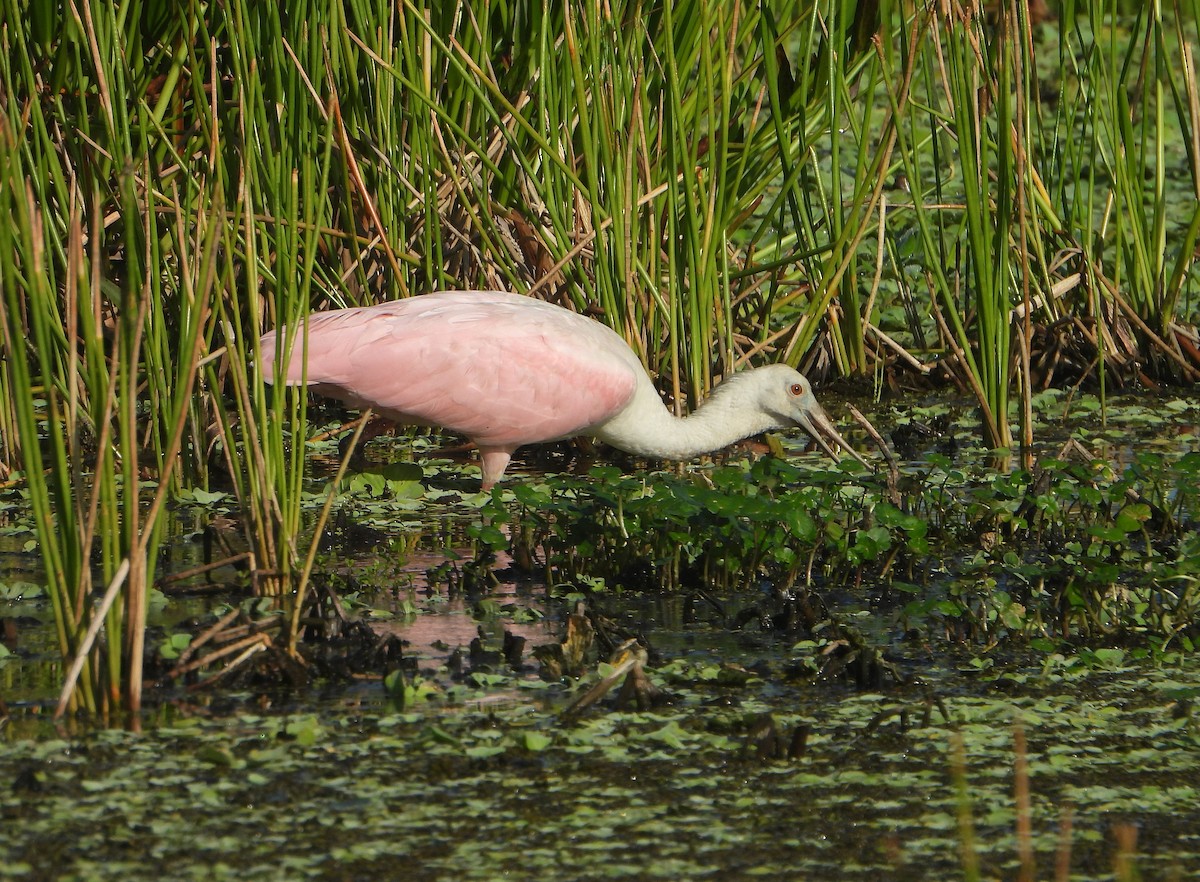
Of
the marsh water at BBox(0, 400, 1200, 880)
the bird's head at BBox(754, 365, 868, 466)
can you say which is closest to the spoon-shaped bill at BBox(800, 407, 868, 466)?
the bird's head at BBox(754, 365, 868, 466)

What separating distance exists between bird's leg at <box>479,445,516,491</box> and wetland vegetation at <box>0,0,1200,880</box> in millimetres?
169

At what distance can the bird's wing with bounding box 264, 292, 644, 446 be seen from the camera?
502cm

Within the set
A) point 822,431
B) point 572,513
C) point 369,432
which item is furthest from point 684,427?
point 572,513

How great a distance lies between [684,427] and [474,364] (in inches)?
29.2

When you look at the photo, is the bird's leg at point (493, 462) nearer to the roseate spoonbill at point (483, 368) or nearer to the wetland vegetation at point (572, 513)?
the roseate spoonbill at point (483, 368)

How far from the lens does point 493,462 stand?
5.38 metres

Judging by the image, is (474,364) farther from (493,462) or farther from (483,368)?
(493,462)

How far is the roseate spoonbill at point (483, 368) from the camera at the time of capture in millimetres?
5008

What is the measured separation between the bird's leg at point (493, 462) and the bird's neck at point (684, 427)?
293 mm

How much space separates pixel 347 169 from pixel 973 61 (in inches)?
75.7

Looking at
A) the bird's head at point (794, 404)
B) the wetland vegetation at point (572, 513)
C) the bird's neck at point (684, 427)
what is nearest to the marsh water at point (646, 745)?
the wetland vegetation at point (572, 513)

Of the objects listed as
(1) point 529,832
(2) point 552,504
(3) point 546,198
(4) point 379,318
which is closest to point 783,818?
(1) point 529,832

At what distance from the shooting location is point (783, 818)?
112 inches

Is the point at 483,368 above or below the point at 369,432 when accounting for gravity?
above
